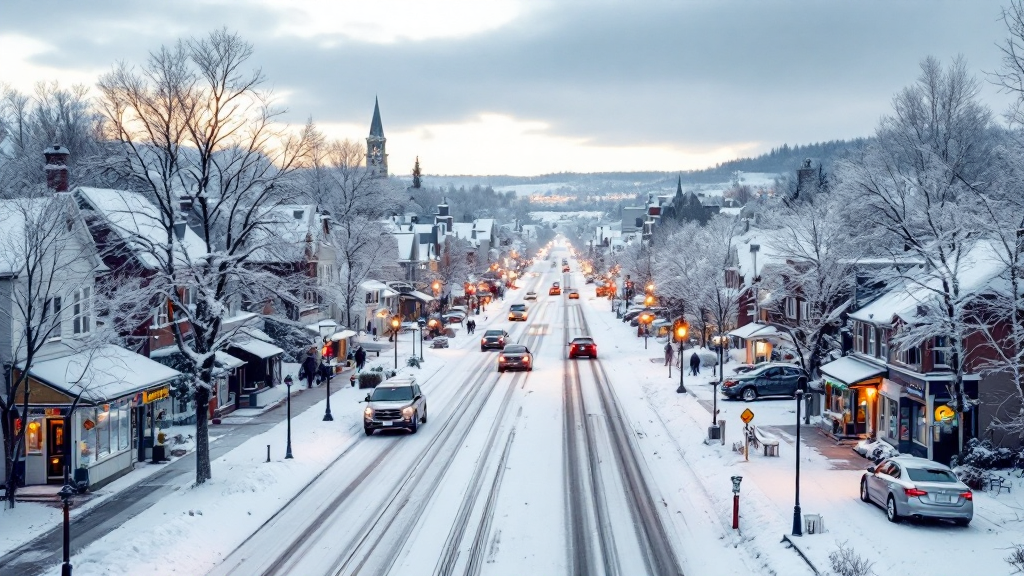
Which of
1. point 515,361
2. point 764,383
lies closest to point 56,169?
point 515,361

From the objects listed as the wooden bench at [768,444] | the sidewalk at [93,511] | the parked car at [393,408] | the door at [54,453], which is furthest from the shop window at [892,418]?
the door at [54,453]

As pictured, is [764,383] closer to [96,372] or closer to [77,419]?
[96,372]

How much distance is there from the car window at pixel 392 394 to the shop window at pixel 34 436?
1190cm

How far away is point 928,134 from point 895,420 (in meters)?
29.9

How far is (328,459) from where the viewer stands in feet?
91.9

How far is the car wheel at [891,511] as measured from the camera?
1973 cm

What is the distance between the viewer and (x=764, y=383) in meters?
40.3

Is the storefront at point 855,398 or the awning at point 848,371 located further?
the storefront at point 855,398

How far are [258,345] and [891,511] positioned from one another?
3084 cm

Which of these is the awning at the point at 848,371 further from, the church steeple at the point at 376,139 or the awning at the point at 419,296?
the church steeple at the point at 376,139

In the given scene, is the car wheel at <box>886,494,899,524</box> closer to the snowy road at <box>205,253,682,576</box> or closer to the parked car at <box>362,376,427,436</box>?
the snowy road at <box>205,253,682,576</box>

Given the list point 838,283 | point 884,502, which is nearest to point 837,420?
point 838,283

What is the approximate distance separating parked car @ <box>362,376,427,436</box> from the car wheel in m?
17.7

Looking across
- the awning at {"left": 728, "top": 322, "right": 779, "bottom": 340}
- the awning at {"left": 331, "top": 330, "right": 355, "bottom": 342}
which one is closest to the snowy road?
the awning at {"left": 728, "top": 322, "right": 779, "bottom": 340}
